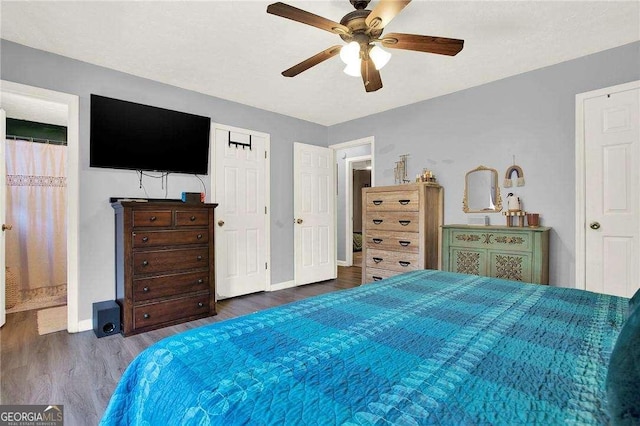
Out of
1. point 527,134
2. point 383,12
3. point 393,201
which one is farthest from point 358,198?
point 383,12

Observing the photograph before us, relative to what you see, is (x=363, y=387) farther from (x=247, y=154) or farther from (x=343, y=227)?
(x=343, y=227)

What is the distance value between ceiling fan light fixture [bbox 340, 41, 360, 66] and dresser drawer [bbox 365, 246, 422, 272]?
216 cm

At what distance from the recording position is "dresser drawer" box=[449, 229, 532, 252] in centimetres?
281

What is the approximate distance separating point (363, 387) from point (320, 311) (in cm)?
53

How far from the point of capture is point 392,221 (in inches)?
143

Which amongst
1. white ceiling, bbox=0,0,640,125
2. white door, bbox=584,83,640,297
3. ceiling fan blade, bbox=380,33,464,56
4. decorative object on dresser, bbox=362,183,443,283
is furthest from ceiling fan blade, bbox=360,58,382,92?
white door, bbox=584,83,640,297

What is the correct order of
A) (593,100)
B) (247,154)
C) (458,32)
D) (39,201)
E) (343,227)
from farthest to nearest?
(343,227), (247,154), (39,201), (593,100), (458,32)

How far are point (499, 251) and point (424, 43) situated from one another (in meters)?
2.03

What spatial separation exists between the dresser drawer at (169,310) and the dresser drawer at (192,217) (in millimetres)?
733

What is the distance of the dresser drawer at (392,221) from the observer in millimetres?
3441

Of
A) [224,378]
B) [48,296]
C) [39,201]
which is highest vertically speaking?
[39,201]

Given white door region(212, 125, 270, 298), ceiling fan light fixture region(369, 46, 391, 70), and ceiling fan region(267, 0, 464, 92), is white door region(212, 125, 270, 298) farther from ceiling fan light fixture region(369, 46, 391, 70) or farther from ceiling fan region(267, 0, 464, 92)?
ceiling fan light fixture region(369, 46, 391, 70)

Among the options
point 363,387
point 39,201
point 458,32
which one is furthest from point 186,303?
point 458,32

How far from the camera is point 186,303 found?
302cm
